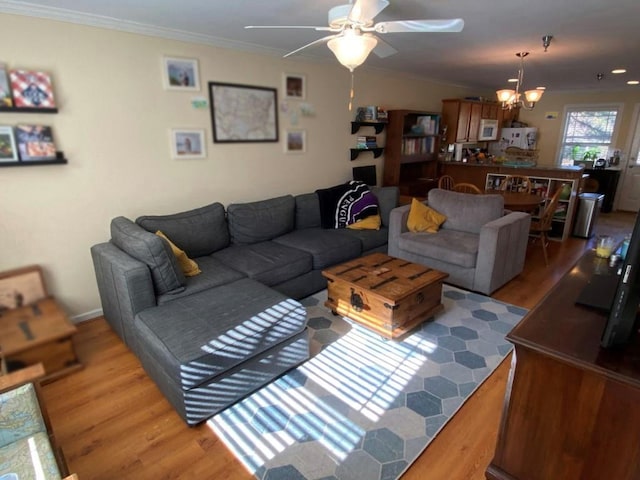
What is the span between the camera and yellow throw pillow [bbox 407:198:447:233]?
3648mm

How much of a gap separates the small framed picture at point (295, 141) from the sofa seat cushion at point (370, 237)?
1.03 metres

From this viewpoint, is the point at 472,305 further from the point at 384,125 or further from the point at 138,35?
the point at 138,35

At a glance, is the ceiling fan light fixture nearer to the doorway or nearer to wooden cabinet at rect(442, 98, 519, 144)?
wooden cabinet at rect(442, 98, 519, 144)

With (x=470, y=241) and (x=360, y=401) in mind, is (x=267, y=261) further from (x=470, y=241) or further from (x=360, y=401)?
A: (x=470, y=241)

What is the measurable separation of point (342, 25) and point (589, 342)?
5.98 feet

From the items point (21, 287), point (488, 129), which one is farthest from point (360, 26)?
point (488, 129)

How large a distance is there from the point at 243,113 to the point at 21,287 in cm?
221

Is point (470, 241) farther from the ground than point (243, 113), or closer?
closer

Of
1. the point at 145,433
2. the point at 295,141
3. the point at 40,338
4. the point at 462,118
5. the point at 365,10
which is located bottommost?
the point at 145,433

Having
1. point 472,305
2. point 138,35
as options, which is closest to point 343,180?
point 472,305

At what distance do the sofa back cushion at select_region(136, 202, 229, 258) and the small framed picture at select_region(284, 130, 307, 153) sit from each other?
3.48 feet

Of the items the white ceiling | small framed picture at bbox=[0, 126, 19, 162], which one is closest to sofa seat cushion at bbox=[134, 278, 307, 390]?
small framed picture at bbox=[0, 126, 19, 162]

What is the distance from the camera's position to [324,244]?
3295 millimetres

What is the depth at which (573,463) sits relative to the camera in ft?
4.16
